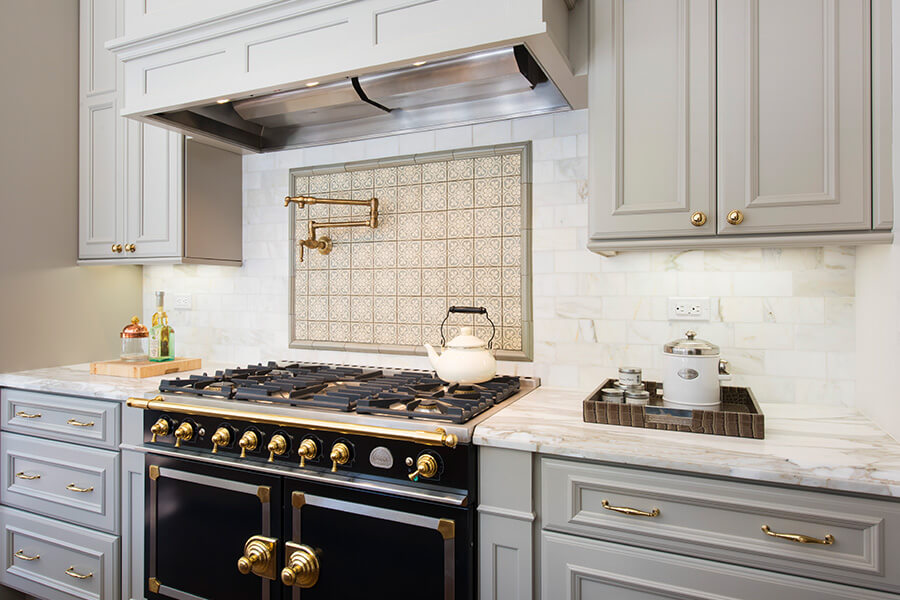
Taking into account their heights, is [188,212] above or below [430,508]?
above

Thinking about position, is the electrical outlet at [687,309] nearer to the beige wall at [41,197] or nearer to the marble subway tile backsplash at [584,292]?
the marble subway tile backsplash at [584,292]

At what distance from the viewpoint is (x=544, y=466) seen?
1447mm

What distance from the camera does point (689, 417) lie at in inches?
57.9

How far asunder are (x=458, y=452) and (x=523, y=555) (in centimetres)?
31

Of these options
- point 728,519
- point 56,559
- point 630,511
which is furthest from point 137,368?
point 728,519

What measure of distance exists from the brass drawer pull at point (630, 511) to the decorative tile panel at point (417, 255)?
858mm

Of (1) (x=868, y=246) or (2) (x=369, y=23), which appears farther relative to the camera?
(2) (x=369, y=23)

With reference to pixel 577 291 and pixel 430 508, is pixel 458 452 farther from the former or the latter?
pixel 577 291

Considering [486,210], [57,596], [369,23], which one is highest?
[369,23]

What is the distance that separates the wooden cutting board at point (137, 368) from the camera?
2396mm

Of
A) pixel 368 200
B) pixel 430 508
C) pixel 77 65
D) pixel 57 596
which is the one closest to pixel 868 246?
pixel 430 508

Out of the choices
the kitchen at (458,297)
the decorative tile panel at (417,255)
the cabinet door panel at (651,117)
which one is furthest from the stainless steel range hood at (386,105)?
the cabinet door panel at (651,117)

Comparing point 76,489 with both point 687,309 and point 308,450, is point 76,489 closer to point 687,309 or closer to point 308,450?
point 308,450

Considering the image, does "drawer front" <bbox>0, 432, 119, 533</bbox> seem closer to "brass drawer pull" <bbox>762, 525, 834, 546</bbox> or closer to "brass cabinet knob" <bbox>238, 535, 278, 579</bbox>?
"brass cabinet knob" <bbox>238, 535, 278, 579</bbox>
